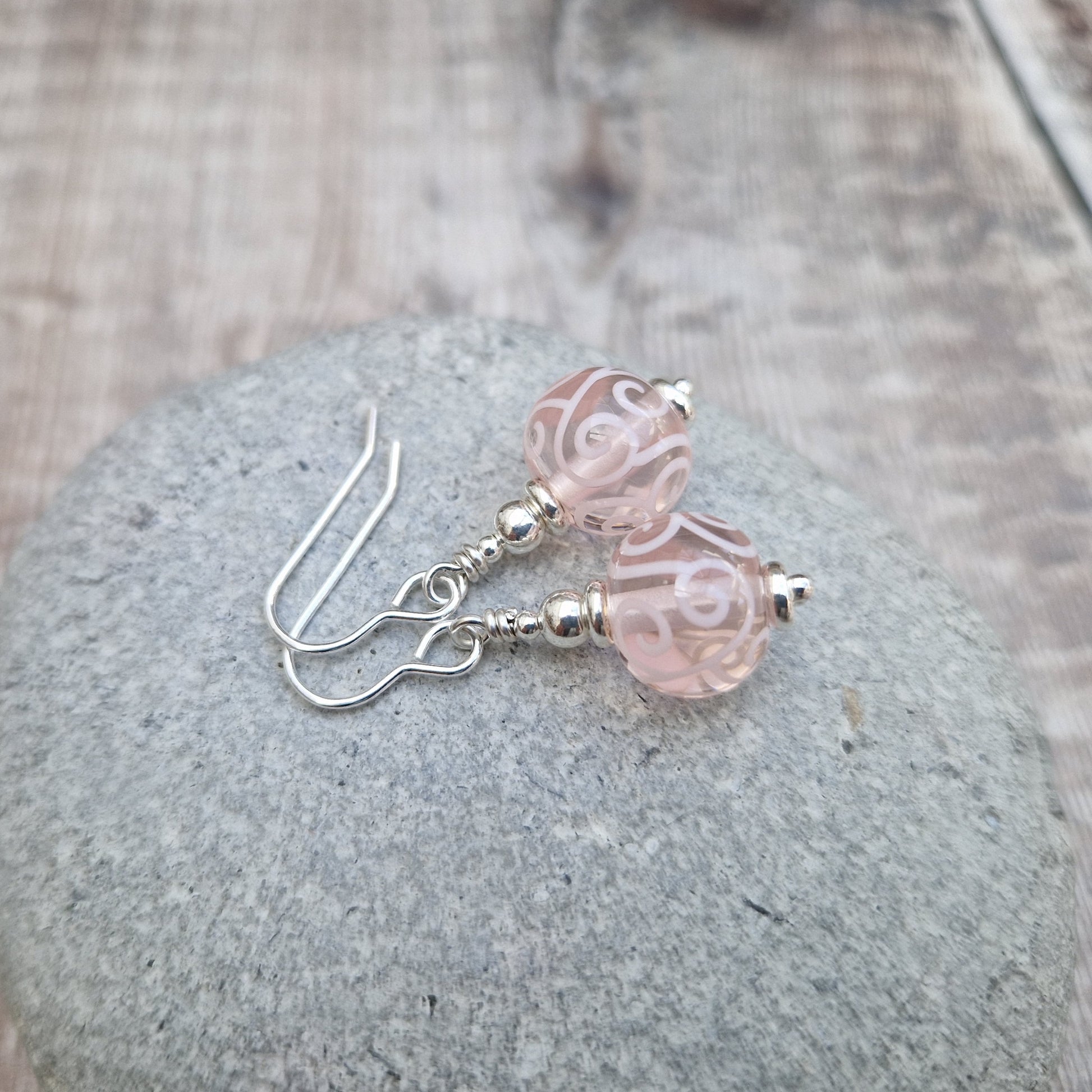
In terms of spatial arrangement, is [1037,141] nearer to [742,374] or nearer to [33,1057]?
[742,374]

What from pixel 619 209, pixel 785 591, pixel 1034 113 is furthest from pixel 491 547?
pixel 1034 113

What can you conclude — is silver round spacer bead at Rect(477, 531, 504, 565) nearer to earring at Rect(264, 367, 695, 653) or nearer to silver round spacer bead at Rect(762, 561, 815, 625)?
earring at Rect(264, 367, 695, 653)

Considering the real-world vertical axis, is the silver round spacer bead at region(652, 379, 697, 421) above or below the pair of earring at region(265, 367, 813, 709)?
above

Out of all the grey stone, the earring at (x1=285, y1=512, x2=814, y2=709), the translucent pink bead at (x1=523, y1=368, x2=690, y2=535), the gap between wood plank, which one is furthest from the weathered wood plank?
the earring at (x1=285, y1=512, x2=814, y2=709)

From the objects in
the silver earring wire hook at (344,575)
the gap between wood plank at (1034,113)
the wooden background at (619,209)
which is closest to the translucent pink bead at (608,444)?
the silver earring wire hook at (344,575)

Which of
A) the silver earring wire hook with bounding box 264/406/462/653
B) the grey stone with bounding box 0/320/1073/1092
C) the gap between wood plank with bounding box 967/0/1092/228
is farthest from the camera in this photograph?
the gap between wood plank with bounding box 967/0/1092/228

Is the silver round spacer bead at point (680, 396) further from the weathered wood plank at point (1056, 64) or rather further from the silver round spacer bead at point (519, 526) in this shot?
the weathered wood plank at point (1056, 64)
